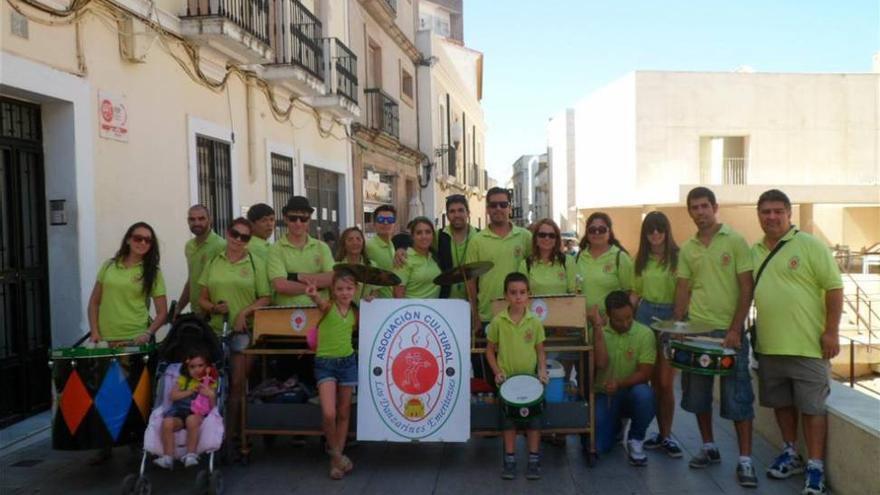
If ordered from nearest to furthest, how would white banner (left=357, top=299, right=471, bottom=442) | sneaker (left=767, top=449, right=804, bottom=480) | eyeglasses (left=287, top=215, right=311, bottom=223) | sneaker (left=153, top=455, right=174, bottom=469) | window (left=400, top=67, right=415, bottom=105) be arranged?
sneaker (left=153, top=455, right=174, bottom=469), sneaker (left=767, top=449, right=804, bottom=480), white banner (left=357, top=299, right=471, bottom=442), eyeglasses (left=287, top=215, right=311, bottom=223), window (left=400, top=67, right=415, bottom=105)

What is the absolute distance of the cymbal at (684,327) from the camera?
186 inches

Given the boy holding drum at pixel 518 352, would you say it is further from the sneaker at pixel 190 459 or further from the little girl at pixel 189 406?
the sneaker at pixel 190 459

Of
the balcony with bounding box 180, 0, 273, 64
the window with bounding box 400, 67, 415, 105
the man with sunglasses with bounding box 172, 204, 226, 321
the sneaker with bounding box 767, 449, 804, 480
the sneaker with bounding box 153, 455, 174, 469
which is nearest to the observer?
the sneaker with bounding box 153, 455, 174, 469

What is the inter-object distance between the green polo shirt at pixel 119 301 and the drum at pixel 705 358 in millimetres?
3684

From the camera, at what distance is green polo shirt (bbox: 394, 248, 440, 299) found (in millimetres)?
5555

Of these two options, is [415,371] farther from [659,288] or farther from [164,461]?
[659,288]

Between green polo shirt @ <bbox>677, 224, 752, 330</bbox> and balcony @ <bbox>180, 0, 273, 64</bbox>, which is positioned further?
balcony @ <bbox>180, 0, 273, 64</bbox>

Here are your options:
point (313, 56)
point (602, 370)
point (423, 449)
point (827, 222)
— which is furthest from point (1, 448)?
point (827, 222)

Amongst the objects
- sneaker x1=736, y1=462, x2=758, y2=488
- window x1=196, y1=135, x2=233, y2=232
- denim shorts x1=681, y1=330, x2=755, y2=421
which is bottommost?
sneaker x1=736, y1=462, x2=758, y2=488

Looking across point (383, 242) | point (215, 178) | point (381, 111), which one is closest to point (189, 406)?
point (383, 242)

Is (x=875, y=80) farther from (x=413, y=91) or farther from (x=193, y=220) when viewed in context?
(x=193, y=220)

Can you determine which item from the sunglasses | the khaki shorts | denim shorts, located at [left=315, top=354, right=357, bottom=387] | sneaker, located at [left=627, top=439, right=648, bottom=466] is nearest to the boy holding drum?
sneaker, located at [left=627, top=439, right=648, bottom=466]

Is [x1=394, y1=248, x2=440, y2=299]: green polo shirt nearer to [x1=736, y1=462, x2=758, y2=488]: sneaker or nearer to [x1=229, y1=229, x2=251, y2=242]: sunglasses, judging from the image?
[x1=229, y1=229, x2=251, y2=242]: sunglasses

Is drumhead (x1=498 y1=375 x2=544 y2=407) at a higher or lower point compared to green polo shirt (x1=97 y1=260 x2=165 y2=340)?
lower
